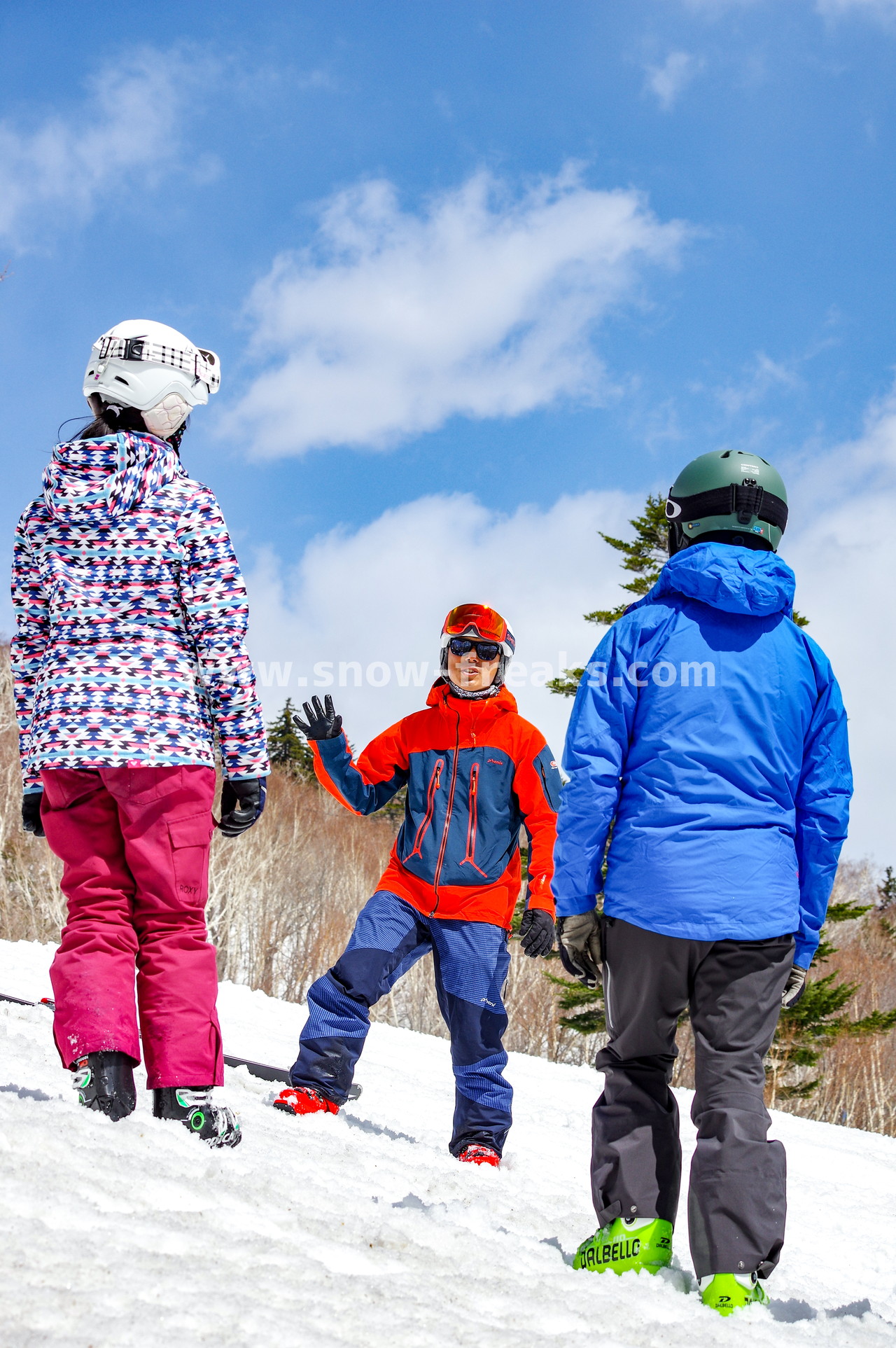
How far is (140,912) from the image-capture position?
8.98 ft

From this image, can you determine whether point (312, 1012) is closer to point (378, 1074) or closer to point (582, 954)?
point (582, 954)


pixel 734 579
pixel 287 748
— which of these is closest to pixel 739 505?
pixel 734 579

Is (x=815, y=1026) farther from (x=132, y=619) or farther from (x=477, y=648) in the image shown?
(x=132, y=619)

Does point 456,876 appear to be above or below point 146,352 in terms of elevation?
below

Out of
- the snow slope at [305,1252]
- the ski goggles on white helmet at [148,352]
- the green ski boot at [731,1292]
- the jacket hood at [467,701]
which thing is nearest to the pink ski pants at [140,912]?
the snow slope at [305,1252]

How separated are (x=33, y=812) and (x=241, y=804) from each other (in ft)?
2.04

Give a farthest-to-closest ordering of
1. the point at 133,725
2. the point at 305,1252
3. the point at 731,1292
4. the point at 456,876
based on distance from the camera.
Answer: the point at 456,876 → the point at 133,725 → the point at 731,1292 → the point at 305,1252

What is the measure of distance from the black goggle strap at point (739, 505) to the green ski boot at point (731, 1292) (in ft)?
5.62

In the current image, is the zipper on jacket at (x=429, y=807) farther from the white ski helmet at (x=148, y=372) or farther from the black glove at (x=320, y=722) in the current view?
the white ski helmet at (x=148, y=372)

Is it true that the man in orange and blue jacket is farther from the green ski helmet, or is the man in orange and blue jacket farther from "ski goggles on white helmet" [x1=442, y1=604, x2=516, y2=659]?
the green ski helmet

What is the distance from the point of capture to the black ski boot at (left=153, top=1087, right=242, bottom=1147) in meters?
2.60

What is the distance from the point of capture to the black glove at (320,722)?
13.6 feet

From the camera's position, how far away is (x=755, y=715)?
238cm

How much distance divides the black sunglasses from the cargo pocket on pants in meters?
1.75
